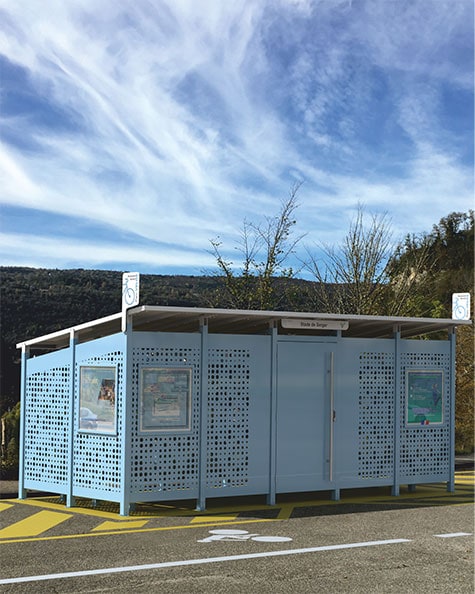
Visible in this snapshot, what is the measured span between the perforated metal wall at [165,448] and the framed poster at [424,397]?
3.59 meters

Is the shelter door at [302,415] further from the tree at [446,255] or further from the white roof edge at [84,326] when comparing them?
the tree at [446,255]

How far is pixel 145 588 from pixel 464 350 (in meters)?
20.6

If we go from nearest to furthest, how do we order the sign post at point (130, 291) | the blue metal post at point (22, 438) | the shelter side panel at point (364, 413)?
→ 1. the sign post at point (130, 291)
2. the shelter side panel at point (364, 413)
3. the blue metal post at point (22, 438)

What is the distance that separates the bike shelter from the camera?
1180 cm

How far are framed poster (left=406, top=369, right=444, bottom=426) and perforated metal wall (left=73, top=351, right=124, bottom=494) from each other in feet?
15.1

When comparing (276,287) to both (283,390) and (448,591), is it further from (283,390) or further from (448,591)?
(448,591)

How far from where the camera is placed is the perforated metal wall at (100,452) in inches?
463

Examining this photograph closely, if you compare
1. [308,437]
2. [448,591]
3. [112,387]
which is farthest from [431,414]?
[448,591]

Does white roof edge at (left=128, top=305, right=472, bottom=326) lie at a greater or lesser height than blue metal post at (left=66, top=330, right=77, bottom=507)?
greater

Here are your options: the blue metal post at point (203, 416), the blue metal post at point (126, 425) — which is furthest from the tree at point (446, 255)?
the blue metal post at point (126, 425)

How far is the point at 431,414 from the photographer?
1392 cm

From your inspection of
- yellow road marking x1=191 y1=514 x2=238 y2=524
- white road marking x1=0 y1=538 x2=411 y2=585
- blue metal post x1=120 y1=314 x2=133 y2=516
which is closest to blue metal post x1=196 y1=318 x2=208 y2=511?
yellow road marking x1=191 y1=514 x2=238 y2=524

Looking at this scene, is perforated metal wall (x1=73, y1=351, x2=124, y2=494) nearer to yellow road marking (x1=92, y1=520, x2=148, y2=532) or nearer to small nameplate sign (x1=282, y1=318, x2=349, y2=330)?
yellow road marking (x1=92, y1=520, x2=148, y2=532)

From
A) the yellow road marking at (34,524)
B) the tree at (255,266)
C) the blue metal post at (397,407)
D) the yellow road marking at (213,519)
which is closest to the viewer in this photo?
the yellow road marking at (34,524)
